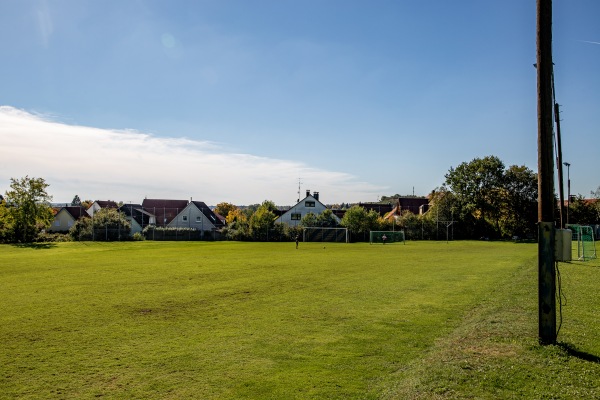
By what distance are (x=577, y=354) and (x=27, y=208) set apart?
2493 inches

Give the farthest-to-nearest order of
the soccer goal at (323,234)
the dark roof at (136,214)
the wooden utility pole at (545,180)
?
the dark roof at (136,214) < the soccer goal at (323,234) < the wooden utility pole at (545,180)

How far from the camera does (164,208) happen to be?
304 ft

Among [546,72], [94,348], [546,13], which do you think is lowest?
[94,348]

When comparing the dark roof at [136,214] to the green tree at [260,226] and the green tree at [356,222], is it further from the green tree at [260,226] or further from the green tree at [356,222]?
Answer: the green tree at [356,222]

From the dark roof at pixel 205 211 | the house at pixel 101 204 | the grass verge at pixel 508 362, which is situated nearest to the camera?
the grass verge at pixel 508 362

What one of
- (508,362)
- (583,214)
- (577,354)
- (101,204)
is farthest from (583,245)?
(101,204)

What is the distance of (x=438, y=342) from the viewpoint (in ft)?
31.6

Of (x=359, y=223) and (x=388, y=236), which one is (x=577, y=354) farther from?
(x=359, y=223)

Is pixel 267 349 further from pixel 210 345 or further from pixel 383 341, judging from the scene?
pixel 383 341

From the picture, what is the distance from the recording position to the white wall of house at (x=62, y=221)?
7831 centimetres

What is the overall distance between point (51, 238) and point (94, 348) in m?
57.4

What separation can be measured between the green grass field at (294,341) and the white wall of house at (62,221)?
216 feet

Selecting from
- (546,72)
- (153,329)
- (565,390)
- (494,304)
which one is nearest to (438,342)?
(565,390)

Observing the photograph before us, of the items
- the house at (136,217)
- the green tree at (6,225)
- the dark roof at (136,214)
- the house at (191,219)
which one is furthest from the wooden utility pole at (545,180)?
the house at (191,219)
